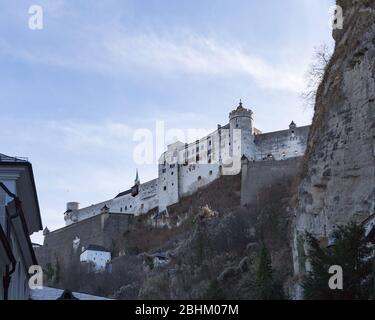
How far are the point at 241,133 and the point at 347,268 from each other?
2513 inches

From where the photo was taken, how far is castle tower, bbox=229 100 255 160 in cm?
8131

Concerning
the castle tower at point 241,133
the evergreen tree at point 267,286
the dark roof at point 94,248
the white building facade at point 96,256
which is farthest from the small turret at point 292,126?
the evergreen tree at point 267,286

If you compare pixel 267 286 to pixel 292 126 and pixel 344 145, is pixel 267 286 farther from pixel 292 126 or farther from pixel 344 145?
pixel 292 126

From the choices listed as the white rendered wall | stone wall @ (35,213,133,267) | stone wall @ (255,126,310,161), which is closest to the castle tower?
stone wall @ (255,126,310,161)

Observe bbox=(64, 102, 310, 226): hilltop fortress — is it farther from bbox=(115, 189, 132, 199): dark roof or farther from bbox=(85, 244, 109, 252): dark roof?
bbox=(85, 244, 109, 252): dark roof

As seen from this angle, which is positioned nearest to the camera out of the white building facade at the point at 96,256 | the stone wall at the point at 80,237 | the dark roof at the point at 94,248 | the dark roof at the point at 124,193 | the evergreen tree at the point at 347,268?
the evergreen tree at the point at 347,268

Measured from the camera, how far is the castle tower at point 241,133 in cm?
8131

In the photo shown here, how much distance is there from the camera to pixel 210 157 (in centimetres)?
8400

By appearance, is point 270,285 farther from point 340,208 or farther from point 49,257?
point 49,257

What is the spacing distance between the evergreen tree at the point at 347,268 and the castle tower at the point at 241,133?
6024 cm

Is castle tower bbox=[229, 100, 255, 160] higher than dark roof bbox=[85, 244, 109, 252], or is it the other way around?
castle tower bbox=[229, 100, 255, 160]

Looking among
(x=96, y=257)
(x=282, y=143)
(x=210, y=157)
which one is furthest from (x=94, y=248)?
(x=282, y=143)

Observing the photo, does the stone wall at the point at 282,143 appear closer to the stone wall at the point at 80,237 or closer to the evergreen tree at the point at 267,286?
the stone wall at the point at 80,237

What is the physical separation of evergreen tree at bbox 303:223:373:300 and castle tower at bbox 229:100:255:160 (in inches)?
2372
